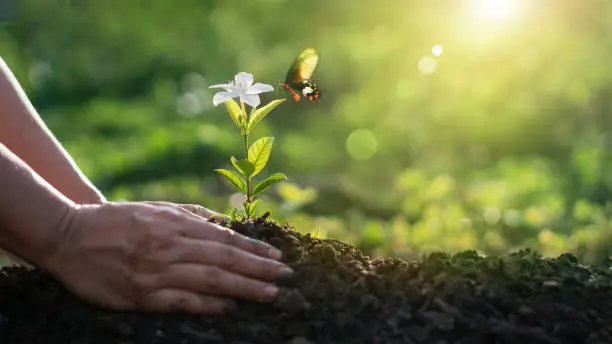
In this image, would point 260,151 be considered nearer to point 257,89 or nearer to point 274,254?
point 257,89

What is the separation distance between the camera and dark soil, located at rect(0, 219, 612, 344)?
5.93ft

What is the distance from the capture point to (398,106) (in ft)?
25.2

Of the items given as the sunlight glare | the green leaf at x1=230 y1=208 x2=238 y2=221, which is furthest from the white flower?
the sunlight glare

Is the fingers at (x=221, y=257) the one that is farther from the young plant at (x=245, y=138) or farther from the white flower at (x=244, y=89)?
the white flower at (x=244, y=89)

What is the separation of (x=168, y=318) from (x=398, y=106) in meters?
5.99

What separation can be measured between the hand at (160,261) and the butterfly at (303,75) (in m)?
0.47

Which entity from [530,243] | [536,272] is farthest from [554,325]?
[530,243]

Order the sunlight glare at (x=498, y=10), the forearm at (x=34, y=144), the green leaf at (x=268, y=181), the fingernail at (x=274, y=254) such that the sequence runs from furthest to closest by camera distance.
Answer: the sunlight glare at (x=498, y=10) < the forearm at (x=34, y=144) < the green leaf at (x=268, y=181) < the fingernail at (x=274, y=254)

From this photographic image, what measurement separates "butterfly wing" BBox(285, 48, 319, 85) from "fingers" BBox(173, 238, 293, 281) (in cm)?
54

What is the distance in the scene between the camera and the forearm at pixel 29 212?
1899 mm

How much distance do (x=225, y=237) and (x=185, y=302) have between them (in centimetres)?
16

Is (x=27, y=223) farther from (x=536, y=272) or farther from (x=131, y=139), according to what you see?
(x=131, y=139)

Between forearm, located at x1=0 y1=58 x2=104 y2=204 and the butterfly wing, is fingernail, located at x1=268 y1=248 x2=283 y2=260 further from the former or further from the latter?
forearm, located at x1=0 y1=58 x2=104 y2=204

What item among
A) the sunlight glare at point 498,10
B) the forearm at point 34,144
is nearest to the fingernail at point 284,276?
the forearm at point 34,144
